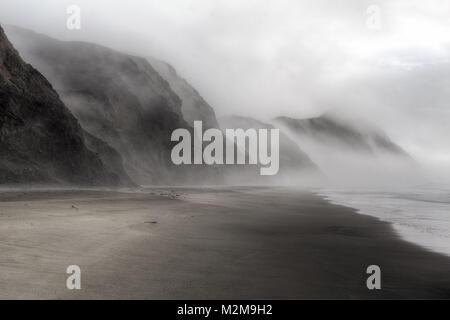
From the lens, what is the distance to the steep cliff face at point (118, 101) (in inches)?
2093

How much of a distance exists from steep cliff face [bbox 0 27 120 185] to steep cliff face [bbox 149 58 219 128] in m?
46.5

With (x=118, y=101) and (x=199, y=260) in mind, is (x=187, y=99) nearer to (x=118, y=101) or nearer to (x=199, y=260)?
(x=118, y=101)

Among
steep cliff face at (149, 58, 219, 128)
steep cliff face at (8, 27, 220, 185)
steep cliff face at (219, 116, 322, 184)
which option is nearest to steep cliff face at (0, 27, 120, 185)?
steep cliff face at (8, 27, 220, 185)

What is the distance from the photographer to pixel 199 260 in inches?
346

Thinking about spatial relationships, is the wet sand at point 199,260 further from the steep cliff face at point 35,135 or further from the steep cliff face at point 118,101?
the steep cliff face at point 118,101

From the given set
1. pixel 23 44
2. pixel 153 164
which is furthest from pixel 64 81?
pixel 153 164

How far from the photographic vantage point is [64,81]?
55.1 m

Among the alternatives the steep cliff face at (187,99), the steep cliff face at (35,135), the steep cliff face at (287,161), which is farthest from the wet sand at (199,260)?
the steep cliff face at (287,161)

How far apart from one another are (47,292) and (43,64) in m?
55.3

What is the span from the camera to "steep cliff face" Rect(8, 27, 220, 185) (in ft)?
174

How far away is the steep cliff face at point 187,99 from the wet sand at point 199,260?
226 ft

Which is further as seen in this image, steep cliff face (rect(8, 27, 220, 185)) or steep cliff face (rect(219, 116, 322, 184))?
steep cliff face (rect(219, 116, 322, 184))

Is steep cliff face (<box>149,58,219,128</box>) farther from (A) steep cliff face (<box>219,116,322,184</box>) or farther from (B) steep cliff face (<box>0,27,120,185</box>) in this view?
(B) steep cliff face (<box>0,27,120,185</box>)
